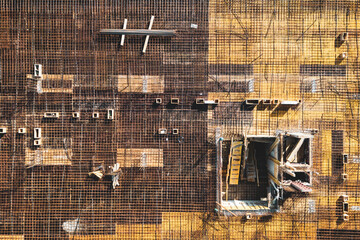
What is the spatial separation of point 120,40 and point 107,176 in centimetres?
656

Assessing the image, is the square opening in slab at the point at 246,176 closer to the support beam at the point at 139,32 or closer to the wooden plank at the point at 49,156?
the support beam at the point at 139,32

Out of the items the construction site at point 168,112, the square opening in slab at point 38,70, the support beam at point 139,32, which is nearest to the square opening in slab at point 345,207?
the construction site at point 168,112

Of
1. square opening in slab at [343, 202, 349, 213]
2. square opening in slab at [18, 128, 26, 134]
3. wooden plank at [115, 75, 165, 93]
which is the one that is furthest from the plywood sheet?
square opening in slab at [343, 202, 349, 213]

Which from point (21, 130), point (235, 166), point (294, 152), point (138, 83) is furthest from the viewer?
point (235, 166)

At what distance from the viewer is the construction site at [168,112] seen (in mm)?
9680

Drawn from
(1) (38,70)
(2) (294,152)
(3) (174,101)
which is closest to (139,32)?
(3) (174,101)

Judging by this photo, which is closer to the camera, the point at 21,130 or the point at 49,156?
the point at 21,130

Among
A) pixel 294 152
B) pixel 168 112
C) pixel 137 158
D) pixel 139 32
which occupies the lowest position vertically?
pixel 137 158

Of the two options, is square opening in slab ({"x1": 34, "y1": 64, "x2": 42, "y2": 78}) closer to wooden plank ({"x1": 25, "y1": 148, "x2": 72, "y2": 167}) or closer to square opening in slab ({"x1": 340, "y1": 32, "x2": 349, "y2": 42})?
→ wooden plank ({"x1": 25, "y1": 148, "x2": 72, "y2": 167})

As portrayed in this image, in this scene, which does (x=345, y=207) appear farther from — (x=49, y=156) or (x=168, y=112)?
(x=49, y=156)

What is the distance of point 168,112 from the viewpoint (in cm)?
986

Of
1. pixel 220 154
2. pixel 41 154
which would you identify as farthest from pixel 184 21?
pixel 41 154

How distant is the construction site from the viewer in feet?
31.8

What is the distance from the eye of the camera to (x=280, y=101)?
9695mm
